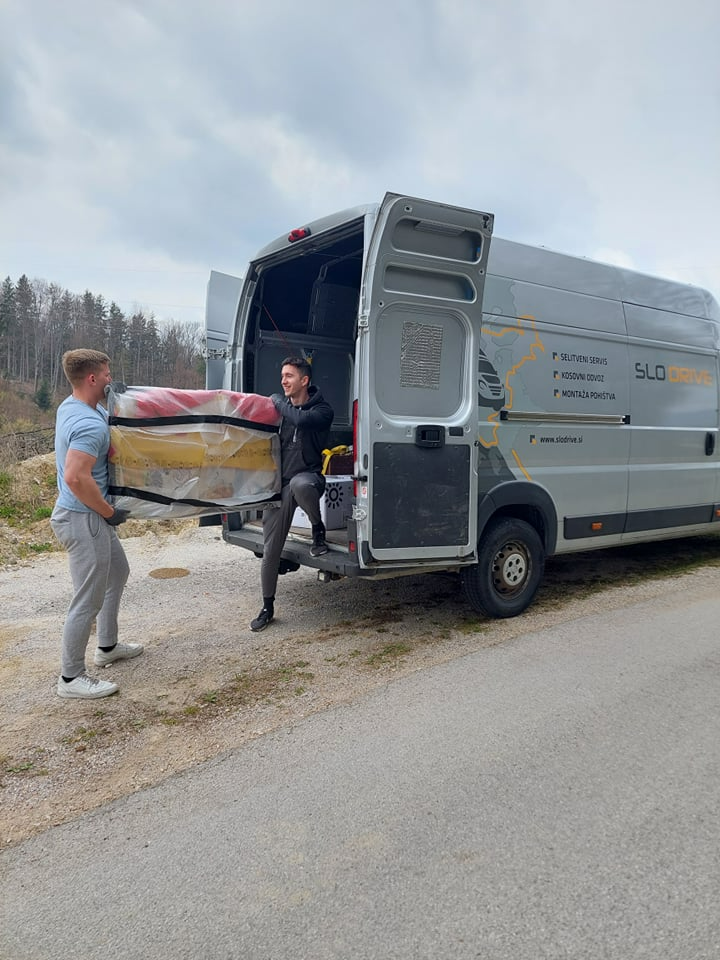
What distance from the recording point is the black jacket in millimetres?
4801

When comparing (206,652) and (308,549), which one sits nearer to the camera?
(206,652)

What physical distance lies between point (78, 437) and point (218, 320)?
2805 mm

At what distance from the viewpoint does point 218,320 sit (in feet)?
20.2

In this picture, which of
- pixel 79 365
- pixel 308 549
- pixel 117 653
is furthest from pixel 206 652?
pixel 79 365

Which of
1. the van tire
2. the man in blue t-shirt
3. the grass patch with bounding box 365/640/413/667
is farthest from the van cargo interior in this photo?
the grass patch with bounding box 365/640/413/667

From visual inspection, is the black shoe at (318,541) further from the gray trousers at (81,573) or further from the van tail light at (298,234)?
the van tail light at (298,234)

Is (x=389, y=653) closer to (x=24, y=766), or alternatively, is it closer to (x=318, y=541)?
(x=318, y=541)

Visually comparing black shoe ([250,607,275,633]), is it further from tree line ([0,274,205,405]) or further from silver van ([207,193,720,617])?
tree line ([0,274,205,405])

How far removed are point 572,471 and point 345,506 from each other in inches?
76.3

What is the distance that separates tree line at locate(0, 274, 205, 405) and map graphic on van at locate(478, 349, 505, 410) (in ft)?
119

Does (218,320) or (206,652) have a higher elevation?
(218,320)

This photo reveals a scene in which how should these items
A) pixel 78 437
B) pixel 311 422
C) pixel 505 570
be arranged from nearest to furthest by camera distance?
pixel 78 437
pixel 311 422
pixel 505 570

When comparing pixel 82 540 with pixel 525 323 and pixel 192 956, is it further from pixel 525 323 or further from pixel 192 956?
pixel 525 323

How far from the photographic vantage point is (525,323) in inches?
205
